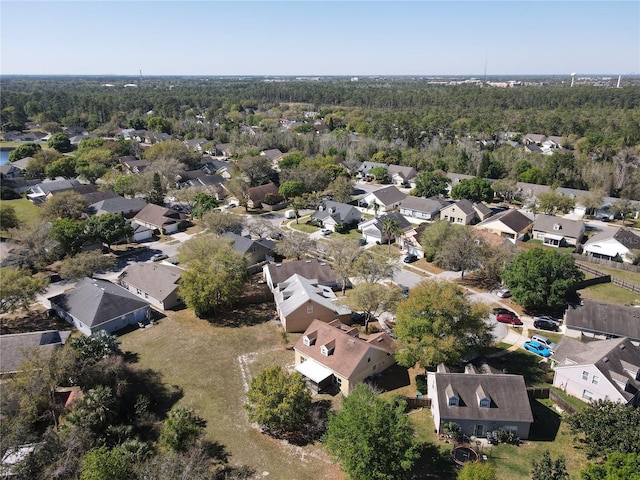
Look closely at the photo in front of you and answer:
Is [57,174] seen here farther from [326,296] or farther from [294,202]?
[326,296]

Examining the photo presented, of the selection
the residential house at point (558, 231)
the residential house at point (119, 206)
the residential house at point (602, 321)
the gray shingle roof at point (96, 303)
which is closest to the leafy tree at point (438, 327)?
the residential house at point (602, 321)

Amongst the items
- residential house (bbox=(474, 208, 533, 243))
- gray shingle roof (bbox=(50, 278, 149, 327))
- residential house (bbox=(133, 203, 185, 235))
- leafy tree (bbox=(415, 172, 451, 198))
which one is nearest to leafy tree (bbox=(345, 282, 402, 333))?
gray shingle roof (bbox=(50, 278, 149, 327))

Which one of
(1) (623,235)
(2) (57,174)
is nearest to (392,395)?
(1) (623,235)

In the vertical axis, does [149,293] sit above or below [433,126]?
below

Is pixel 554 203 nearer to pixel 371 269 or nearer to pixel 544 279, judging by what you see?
pixel 544 279

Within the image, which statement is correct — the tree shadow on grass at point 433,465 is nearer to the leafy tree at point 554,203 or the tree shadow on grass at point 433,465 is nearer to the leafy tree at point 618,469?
the leafy tree at point 618,469

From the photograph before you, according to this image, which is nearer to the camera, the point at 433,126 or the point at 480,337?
the point at 480,337
